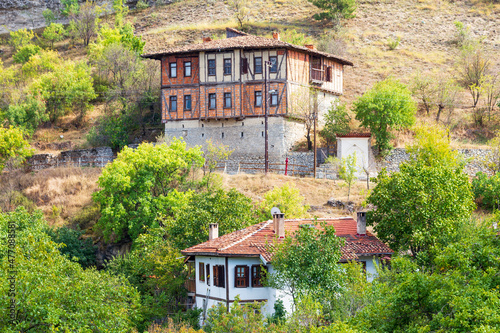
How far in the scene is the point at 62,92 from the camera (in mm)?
60250

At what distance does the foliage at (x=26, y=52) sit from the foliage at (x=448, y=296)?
63539 millimetres

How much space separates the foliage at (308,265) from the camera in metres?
25.6

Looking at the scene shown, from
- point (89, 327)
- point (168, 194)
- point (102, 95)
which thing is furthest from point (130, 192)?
point (102, 95)

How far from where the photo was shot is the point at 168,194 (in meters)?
39.4

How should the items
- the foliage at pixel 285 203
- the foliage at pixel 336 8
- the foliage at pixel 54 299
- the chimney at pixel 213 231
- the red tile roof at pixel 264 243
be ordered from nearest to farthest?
the foliage at pixel 54 299 < the red tile roof at pixel 264 243 < the chimney at pixel 213 231 < the foliage at pixel 285 203 < the foliage at pixel 336 8

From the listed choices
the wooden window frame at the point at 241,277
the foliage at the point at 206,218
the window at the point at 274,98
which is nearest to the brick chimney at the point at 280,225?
the wooden window frame at the point at 241,277

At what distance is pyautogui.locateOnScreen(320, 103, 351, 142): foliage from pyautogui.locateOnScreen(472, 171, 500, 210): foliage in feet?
36.3

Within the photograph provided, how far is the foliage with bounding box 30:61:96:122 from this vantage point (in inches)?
2370

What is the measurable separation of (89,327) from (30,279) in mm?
2548

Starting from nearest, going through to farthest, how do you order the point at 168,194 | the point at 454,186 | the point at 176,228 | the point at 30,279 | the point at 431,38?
1. the point at 30,279
2. the point at 454,186
3. the point at 176,228
4. the point at 168,194
5. the point at 431,38

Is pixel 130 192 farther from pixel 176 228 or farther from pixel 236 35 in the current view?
pixel 236 35

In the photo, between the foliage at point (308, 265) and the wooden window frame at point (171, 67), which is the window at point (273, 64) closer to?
the wooden window frame at point (171, 67)

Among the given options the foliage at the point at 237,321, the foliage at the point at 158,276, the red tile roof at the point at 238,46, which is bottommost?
the foliage at the point at 158,276

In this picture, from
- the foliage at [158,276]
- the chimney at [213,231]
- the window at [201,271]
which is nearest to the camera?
the window at [201,271]
